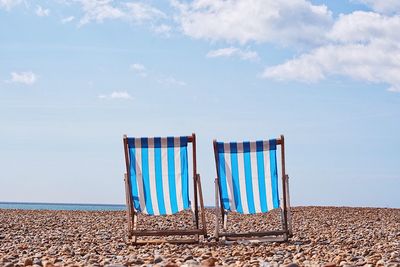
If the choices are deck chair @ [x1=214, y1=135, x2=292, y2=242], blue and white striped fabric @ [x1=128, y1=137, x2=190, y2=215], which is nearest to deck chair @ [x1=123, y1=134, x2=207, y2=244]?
blue and white striped fabric @ [x1=128, y1=137, x2=190, y2=215]

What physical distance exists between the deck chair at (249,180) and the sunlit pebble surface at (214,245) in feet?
1.29

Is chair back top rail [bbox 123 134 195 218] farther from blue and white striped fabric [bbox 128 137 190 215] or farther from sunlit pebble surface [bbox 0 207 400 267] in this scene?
sunlit pebble surface [bbox 0 207 400 267]

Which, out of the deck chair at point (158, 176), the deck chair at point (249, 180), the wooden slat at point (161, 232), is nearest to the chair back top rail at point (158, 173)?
the deck chair at point (158, 176)

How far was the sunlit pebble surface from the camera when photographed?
5762 millimetres

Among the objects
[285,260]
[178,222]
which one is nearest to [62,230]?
[178,222]

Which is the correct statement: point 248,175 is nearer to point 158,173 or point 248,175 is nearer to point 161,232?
→ point 158,173

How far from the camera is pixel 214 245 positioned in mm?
8031

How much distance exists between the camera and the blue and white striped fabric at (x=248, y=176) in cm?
815

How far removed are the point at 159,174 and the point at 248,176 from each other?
1.04m

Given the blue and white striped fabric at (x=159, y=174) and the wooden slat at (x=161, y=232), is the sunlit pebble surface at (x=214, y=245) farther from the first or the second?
the blue and white striped fabric at (x=159, y=174)

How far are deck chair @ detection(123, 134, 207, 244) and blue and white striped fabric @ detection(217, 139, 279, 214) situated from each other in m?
0.35

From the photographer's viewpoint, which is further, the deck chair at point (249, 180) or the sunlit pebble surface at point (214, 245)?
the deck chair at point (249, 180)

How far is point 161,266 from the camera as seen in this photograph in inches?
190

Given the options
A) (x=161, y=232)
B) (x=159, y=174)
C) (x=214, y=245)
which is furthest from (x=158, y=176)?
(x=214, y=245)
